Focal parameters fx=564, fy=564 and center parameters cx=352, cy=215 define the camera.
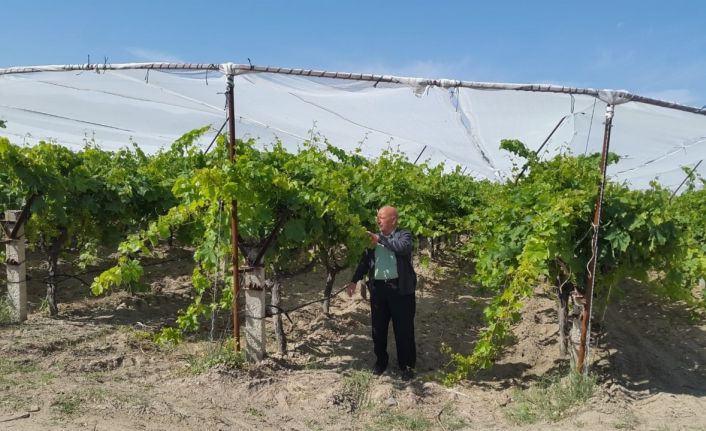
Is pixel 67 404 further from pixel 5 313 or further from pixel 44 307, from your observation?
pixel 44 307

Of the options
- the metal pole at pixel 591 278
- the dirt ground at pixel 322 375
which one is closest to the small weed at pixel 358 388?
the dirt ground at pixel 322 375

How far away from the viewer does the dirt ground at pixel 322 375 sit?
3.48 m

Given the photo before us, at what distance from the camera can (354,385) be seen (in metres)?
4.09

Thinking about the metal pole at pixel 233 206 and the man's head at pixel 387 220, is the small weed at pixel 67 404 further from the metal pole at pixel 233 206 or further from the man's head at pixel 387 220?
the man's head at pixel 387 220

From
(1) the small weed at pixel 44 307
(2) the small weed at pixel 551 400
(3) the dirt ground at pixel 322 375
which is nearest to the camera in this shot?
(3) the dirt ground at pixel 322 375

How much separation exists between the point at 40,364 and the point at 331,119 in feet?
15.4

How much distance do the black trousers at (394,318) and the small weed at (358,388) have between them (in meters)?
0.37

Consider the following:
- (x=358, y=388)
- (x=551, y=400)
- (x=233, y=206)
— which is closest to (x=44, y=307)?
(x=233, y=206)

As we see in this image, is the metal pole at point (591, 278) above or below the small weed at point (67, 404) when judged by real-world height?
above

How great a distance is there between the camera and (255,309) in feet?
14.2

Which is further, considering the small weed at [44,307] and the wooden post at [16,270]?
the small weed at [44,307]

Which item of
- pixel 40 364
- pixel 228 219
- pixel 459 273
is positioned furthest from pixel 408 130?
pixel 40 364

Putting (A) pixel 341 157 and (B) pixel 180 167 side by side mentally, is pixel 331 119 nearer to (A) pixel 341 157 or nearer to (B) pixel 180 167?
(A) pixel 341 157

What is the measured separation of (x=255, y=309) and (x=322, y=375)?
71 cm
